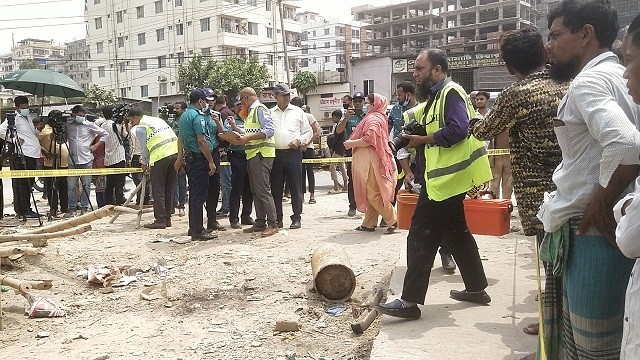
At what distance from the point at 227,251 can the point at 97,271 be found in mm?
1294

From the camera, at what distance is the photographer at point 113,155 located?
9289 mm

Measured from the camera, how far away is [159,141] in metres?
7.36

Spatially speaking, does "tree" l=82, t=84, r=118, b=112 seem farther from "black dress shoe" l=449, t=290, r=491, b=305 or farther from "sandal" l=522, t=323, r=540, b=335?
"sandal" l=522, t=323, r=540, b=335

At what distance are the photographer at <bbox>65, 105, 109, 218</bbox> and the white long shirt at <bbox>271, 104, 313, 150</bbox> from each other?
381cm

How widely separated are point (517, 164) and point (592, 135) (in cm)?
85

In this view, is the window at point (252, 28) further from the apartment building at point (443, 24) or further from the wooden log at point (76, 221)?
the wooden log at point (76, 221)

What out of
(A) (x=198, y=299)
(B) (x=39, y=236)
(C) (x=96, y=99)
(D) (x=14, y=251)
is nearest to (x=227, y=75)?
(C) (x=96, y=99)

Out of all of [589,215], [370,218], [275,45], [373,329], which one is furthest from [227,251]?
[275,45]

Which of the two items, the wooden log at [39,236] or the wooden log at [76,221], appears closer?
the wooden log at [39,236]

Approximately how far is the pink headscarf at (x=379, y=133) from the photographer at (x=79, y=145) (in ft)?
16.1

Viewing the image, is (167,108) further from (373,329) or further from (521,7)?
(521,7)

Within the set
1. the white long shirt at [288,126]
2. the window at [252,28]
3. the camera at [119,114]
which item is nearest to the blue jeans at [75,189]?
the camera at [119,114]

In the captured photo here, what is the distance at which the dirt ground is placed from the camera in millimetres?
3824

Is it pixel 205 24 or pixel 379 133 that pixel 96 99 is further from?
pixel 379 133
